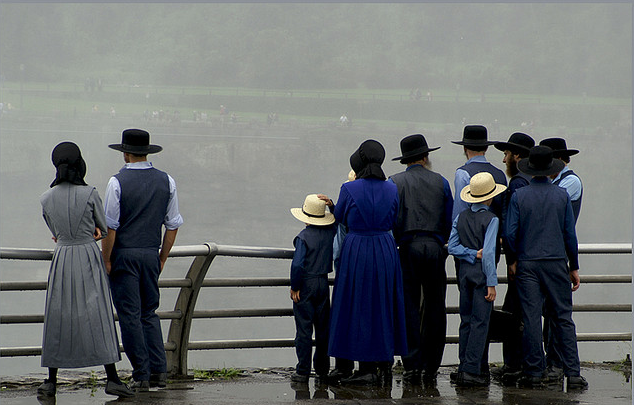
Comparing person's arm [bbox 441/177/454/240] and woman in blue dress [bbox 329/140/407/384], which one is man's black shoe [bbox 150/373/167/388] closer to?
woman in blue dress [bbox 329/140/407/384]

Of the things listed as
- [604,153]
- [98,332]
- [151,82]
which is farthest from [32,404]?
[151,82]

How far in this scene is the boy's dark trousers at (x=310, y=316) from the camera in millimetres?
A: 5125

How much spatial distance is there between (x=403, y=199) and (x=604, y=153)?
81.7 m

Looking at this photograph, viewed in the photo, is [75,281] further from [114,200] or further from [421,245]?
[421,245]

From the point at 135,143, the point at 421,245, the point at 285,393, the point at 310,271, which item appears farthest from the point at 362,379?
the point at 135,143

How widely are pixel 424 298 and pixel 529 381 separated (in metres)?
0.80

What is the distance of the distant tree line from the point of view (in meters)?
89.2

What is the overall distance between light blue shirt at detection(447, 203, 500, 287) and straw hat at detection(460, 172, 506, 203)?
2.8 inches

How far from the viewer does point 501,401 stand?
4.76m

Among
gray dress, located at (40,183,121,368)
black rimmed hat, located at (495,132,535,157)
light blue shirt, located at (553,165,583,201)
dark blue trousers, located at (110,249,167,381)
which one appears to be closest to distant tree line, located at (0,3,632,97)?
black rimmed hat, located at (495,132,535,157)

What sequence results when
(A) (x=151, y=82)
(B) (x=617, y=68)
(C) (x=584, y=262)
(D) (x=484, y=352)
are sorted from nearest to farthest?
1. (D) (x=484, y=352)
2. (C) (x=584, y=262)
3. (B) (x=617, y=68)
4. (A) (x=151, y=82)

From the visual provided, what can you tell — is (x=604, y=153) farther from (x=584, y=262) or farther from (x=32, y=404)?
(x=32, y=404)

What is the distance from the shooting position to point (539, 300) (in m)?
5.05

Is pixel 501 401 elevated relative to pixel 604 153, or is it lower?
lower
